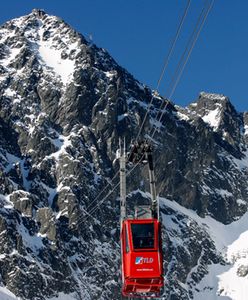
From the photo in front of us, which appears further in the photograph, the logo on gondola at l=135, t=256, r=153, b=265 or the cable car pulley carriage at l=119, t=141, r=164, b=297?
the logo on gondola at l=135, t=256, r=153, b=265

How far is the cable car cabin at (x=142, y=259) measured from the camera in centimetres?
4444

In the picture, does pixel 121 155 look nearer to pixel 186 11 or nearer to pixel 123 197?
pixel 123 197

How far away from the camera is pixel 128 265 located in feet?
148

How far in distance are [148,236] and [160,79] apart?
32.4ft

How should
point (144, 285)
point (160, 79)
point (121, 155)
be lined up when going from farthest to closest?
point (121, 155)
point (144, 285)
point (160, 79)

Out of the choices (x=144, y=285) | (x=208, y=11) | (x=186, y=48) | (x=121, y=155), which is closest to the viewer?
(x=208, y=11)

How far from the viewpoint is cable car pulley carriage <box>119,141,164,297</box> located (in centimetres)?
4447

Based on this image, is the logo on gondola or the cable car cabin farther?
the logo on gondola

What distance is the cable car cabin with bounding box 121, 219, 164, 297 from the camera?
4444 centimetres

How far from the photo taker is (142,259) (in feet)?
147

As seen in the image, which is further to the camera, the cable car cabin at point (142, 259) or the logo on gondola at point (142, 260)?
the logo on gondola at point (142, 260)

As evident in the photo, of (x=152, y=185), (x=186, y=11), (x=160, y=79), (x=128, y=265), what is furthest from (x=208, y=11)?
(x=128, y=265)

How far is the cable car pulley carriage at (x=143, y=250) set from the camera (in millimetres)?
44469

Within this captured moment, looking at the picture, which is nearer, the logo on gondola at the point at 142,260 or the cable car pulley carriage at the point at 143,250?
the cable car pulley carriage at the point at 143,250
